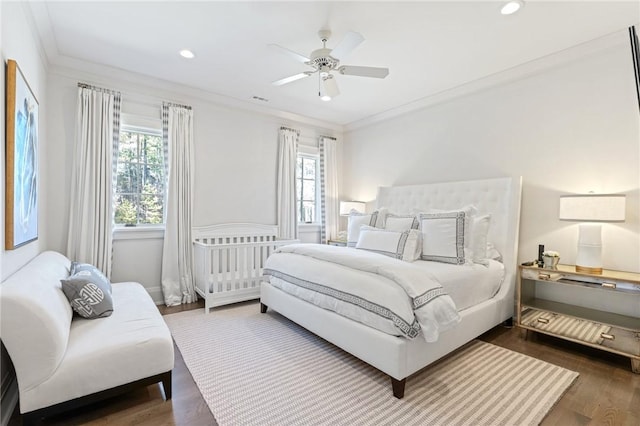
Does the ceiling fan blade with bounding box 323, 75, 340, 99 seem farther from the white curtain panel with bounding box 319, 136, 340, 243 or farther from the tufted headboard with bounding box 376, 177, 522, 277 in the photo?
the white curtain panel with bounding box 319, 136, 340, 243

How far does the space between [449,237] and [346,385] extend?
165cm

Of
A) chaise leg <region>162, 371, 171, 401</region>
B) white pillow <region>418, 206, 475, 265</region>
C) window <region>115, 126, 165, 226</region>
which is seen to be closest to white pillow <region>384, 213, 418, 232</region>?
white pillow <region>418, 206, 475, 265</region>

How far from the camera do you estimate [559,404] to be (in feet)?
6.10

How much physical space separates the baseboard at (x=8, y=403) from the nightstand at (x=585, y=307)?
3815 mm

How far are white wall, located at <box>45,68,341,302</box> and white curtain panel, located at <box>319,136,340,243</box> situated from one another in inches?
8.2

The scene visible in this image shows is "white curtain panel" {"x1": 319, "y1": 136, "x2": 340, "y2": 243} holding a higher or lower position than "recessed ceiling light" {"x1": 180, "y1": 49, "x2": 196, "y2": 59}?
lower

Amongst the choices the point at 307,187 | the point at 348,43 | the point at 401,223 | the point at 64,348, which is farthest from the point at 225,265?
the point at 348,43

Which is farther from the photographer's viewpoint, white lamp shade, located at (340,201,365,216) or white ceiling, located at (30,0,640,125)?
white lamp shade, located at (340,201,365,216)

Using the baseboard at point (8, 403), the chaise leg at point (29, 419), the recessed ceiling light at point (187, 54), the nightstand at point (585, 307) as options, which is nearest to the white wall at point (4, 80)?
the baseboard at point (8, 403)

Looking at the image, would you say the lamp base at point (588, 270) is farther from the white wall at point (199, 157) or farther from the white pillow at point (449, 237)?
the white wall at point (199, 157)

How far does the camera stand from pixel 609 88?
8.95 feet

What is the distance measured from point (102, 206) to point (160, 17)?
2059mm

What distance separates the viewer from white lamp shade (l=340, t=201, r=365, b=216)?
510cm

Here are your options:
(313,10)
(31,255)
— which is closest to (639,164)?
(313,10)
